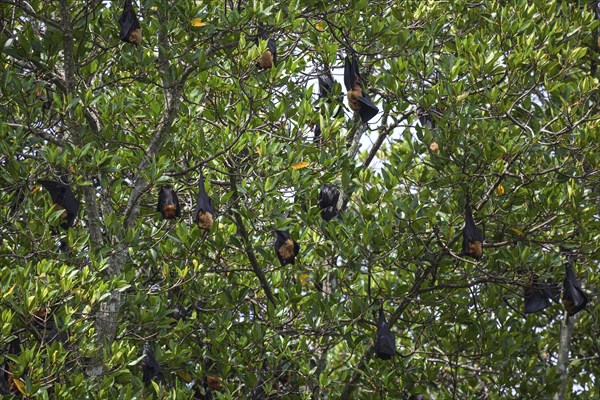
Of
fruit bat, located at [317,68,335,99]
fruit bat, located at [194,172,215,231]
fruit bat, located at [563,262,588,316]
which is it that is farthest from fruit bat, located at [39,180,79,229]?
fruit bat, located at [563,262,588,316]

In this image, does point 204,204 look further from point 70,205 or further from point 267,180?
point 70,205

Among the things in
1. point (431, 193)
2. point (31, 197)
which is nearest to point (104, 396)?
point (31, 197)

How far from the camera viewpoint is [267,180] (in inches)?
279

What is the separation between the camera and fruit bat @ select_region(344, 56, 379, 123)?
7.84 meters

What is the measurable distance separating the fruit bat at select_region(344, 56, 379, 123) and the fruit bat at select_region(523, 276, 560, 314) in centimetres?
198

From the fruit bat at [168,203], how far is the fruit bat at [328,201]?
135 cm

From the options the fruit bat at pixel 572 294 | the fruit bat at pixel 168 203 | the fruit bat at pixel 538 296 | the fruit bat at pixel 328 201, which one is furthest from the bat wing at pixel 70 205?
the fruit bat at pixel 572 294

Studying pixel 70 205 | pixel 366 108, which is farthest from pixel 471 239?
pixel 70 205

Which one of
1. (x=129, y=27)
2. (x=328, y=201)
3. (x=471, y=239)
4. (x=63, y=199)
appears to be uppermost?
(x=471, y=239)

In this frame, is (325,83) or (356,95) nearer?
(356,95)

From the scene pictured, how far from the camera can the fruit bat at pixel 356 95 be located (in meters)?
7.84

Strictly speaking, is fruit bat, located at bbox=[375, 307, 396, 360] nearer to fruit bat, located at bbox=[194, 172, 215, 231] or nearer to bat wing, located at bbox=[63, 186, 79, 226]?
fruit bat, located at bbox=[194, 172, 215, 231]

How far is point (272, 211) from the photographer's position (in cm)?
725

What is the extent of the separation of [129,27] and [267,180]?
1.54 meters
